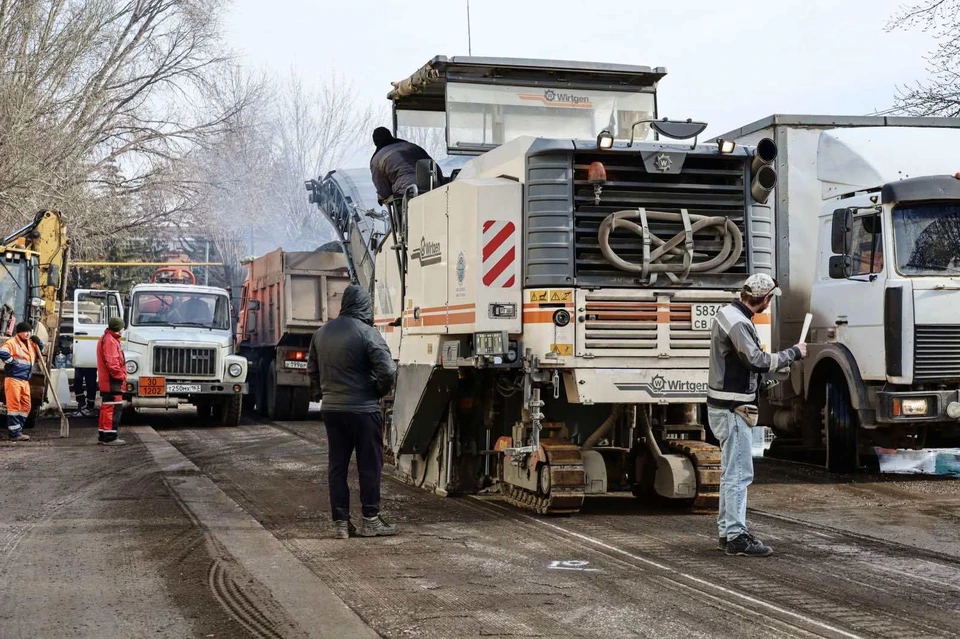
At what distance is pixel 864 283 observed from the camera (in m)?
13.0

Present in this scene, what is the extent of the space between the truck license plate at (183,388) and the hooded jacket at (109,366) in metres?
3.44

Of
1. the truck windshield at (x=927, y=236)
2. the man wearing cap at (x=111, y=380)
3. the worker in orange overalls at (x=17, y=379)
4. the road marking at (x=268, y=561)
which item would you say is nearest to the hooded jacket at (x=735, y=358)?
the road marking at (x=268, y=561)

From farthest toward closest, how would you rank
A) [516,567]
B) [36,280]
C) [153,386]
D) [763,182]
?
1. [153,386]
2. [36,280]
3. [763,182]
4. [516,567]

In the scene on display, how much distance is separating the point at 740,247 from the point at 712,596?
4010 millimetres

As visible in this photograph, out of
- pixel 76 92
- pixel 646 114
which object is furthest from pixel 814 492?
pixel 76 92

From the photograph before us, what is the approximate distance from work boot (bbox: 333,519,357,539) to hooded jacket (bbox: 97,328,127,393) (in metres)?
8.98

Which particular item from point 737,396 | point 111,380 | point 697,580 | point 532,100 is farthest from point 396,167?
point 111,380

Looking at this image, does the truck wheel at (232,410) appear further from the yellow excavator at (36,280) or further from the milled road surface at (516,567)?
the milled road surface at (516,567)

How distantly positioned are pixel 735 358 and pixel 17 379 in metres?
12.4

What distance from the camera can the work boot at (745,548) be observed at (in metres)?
8.21

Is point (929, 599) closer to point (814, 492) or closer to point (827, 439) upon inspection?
point (814, 492)

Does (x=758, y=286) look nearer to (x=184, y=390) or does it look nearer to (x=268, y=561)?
(x=268, y=561)

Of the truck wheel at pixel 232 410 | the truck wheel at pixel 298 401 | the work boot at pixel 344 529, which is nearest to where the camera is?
the work boot at pixel 344 529

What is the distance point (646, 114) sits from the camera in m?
12.2
